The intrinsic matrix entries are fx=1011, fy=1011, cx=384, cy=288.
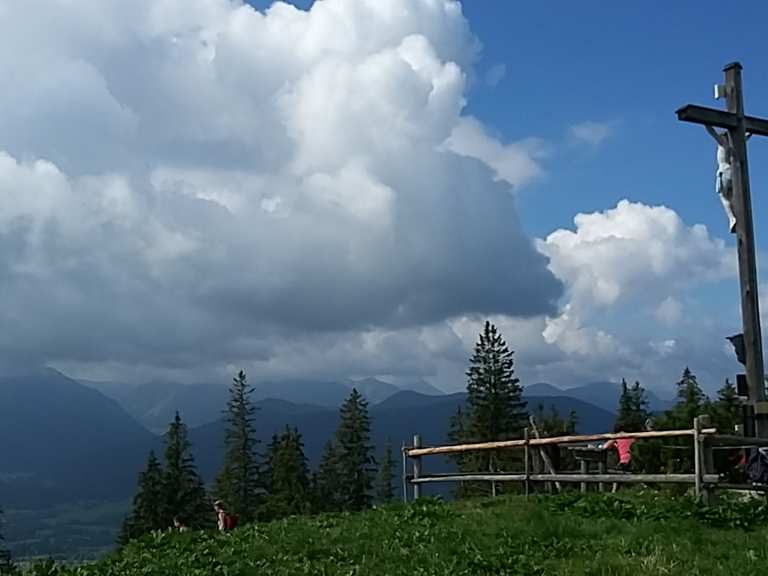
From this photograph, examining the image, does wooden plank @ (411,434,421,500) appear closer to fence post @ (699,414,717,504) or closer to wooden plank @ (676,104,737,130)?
fence post @ (699,414,717,504)

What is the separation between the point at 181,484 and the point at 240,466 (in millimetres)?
6722

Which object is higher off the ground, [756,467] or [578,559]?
[756,467]

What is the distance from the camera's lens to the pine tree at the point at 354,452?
8150cm

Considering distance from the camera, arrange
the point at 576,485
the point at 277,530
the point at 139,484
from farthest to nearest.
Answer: the point at 139,484, the point at 576,485, the point at 277,530

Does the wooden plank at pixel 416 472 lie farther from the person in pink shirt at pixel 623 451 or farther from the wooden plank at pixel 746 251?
the wooden plank at pixel 746 251

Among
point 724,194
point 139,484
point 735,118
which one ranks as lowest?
point 139,484

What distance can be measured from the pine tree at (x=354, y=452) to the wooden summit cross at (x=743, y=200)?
6751 cm

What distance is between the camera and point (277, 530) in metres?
15.3

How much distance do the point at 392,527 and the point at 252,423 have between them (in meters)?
73.4

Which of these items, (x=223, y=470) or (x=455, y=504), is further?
(x=223, y=470)

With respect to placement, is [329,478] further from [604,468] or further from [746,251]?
[746,251]

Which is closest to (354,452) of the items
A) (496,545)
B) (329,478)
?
(329,478)

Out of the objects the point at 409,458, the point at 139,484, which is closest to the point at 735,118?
the point at 409,458

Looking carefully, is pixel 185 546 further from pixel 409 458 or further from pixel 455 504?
pixel 409 458
